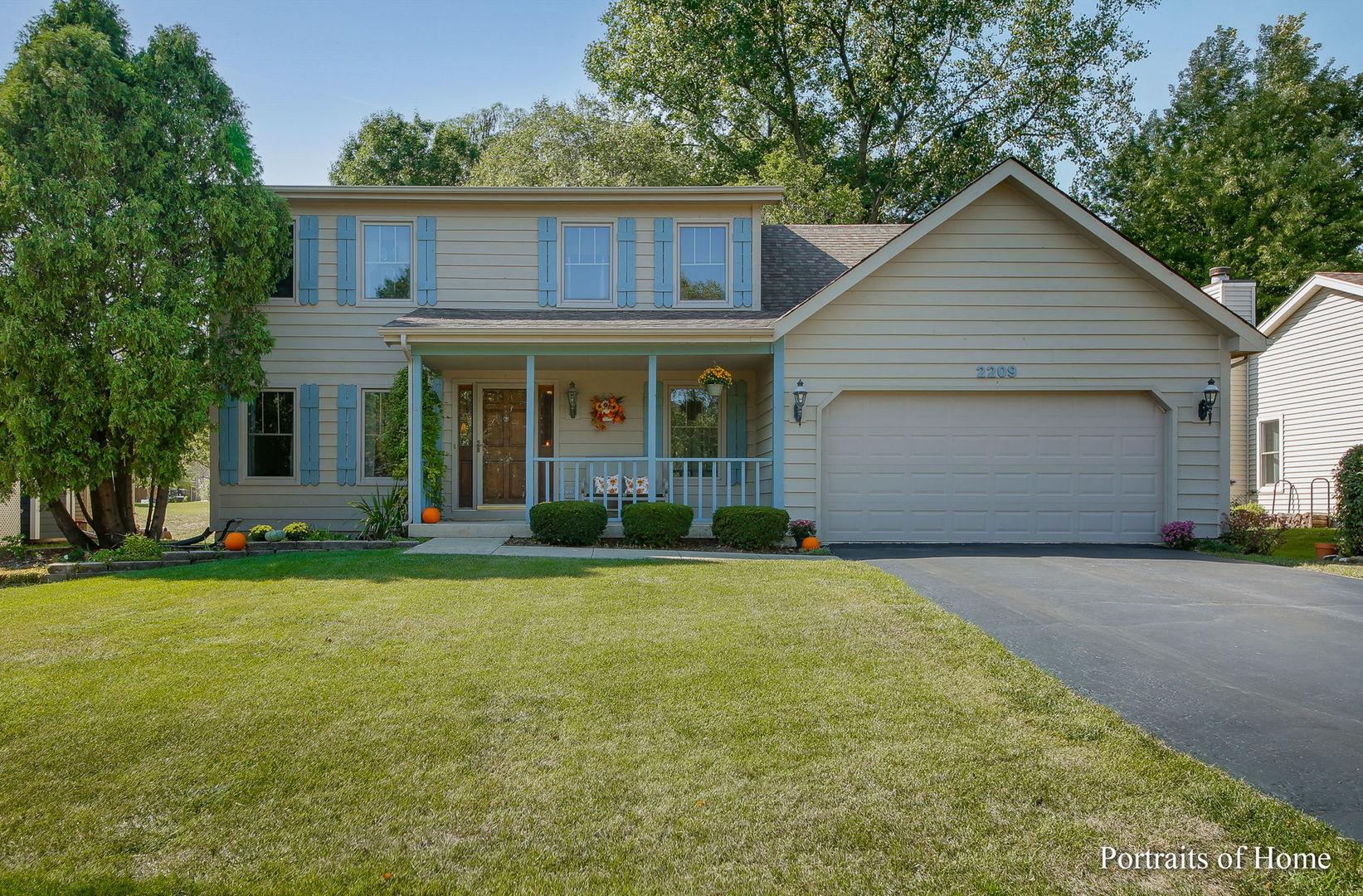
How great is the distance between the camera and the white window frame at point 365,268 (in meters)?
11.7

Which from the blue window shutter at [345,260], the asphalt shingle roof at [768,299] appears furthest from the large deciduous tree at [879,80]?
the blue window shutter at [345,260]

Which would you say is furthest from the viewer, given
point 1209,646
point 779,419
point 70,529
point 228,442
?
point 228,442

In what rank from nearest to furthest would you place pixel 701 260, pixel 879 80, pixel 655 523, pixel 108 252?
pixel 108 252 → pixel 655 523 → pixel 701 260 → pixel 879 80

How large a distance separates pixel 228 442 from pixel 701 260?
770 centimetres

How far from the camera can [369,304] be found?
11.7 m

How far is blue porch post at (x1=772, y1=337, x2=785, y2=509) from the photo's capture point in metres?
10.3

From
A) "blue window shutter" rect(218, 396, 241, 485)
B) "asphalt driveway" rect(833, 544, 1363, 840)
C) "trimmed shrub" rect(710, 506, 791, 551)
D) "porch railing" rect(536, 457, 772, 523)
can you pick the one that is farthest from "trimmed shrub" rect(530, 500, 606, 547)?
"blue window shutter" rect(218, 396, 241, 485)

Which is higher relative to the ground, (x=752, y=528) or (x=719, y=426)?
(x=719, y=426)

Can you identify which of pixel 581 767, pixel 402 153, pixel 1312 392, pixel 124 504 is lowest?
pixel 581 767

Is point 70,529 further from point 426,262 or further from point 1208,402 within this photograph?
point 1208,402

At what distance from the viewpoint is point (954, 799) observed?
2.95 metres

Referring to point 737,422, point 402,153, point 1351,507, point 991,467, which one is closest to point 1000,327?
point 991,467

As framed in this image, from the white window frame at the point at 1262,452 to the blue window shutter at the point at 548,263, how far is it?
16.0 metres

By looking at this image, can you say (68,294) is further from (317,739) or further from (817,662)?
(817,662)
